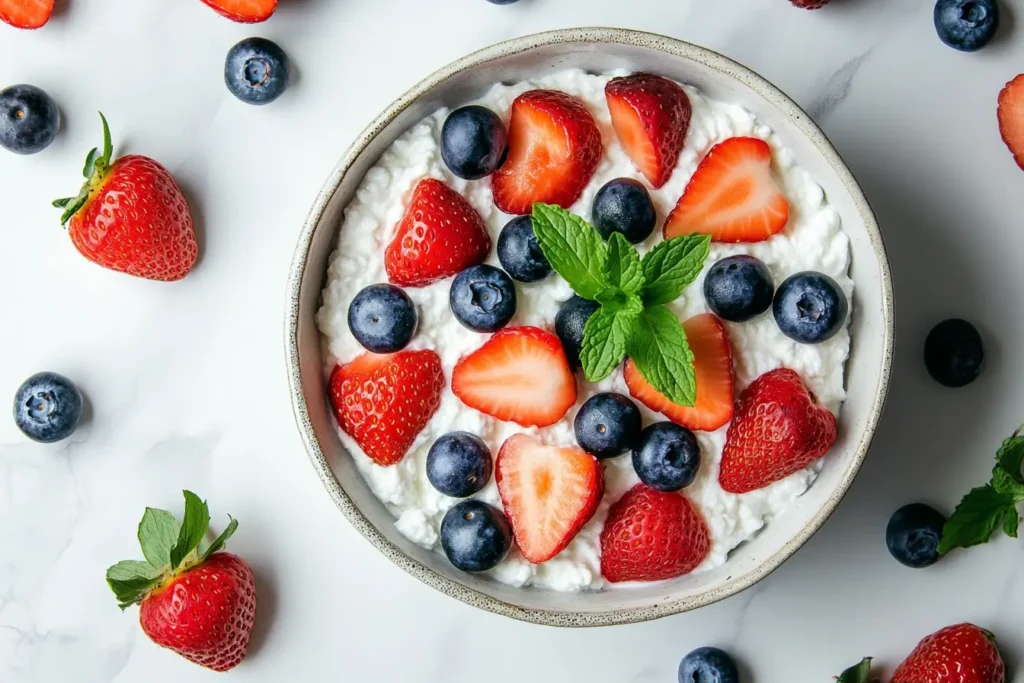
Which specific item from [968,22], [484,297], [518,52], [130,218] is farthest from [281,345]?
[968,22]

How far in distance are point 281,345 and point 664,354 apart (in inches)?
38.1

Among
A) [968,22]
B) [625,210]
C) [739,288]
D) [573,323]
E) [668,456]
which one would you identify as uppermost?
[968,22]

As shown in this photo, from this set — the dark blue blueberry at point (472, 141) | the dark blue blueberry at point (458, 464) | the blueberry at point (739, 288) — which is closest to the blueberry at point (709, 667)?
the dark blue blueberry at point (458, 464)

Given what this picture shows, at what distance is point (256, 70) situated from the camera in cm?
238

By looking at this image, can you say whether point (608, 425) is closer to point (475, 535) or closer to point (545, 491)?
point (545, 491)

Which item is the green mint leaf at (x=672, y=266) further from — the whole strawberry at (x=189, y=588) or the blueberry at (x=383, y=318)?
the whole strawberry at (x=189, y=588)

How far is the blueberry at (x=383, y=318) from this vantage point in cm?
203

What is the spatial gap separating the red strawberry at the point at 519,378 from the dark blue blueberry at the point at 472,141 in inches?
13.0

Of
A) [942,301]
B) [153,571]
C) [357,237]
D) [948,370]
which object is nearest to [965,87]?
[942,301]

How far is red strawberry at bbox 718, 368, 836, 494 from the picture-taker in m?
2.01

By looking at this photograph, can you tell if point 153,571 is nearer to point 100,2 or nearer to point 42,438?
point 42,438

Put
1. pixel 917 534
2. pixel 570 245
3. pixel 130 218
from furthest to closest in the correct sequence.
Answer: pixel 917 534 → pixel 130 218 → pixel 570 245

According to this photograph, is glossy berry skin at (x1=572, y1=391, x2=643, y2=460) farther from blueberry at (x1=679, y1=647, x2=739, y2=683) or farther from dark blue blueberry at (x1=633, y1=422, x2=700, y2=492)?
blueberry at (x1=679, y1=647, x2=739, y2=683)

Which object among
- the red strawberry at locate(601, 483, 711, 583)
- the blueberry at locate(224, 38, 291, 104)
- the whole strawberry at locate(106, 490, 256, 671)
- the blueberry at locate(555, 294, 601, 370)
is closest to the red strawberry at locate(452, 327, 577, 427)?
the blueberry at locate(555, 294, 601, 370)
